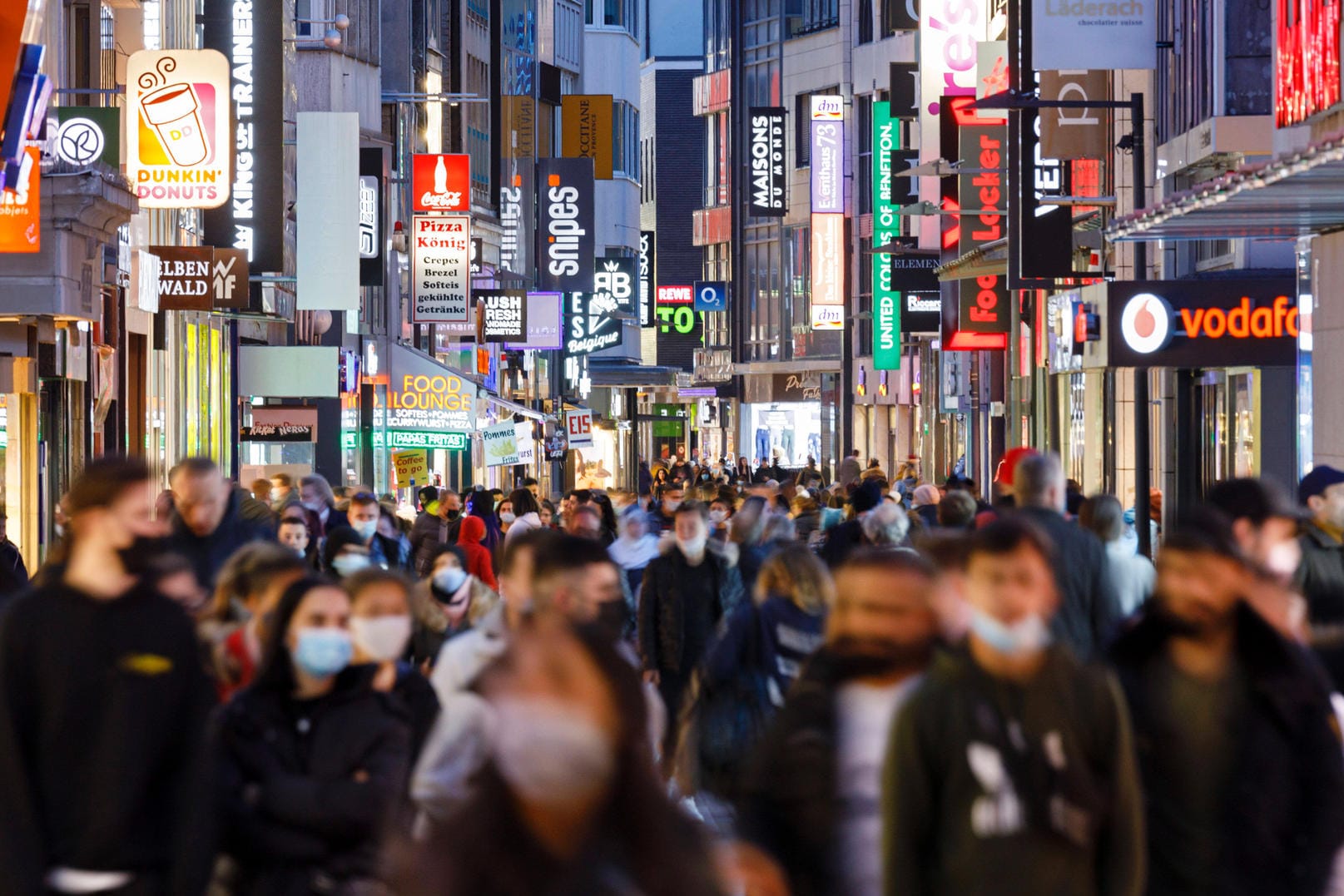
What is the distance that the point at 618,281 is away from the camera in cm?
7681

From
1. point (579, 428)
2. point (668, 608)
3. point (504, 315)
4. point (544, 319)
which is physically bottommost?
point (668, 608)

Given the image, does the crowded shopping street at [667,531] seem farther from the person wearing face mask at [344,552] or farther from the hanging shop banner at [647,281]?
the hanging shop banner at [647,281]

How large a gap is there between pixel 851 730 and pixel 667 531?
1282 cm

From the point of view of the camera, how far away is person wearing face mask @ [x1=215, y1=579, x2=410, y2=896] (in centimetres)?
589

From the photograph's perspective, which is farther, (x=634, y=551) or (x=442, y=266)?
(x=442, y=266)

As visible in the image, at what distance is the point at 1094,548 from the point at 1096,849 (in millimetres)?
4654

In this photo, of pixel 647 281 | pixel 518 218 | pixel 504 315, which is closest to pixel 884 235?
pixel 504 315

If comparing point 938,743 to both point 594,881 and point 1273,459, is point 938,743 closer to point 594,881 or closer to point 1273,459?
point 594,881

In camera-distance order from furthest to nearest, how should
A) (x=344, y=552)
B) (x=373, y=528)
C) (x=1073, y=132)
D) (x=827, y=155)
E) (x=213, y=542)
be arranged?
(x=827, y=155) → (x=1073, y=132) → (x=373, y=528) → (x=344, y=552) → (x=213, y=542)

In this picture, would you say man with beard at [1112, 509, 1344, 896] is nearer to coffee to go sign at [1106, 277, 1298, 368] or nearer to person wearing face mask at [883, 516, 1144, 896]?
person wearing face mask at [883, 516, 1144, 896]

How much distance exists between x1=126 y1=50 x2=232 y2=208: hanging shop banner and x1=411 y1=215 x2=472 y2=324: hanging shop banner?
2158 centimetres

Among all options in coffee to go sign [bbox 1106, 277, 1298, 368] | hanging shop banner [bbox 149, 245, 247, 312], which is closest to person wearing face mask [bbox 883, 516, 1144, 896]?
coffee to go sign [bbox 1106, 277, 1298, 368]

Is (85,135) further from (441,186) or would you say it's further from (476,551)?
(441,186)

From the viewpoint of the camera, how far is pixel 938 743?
4938mm
